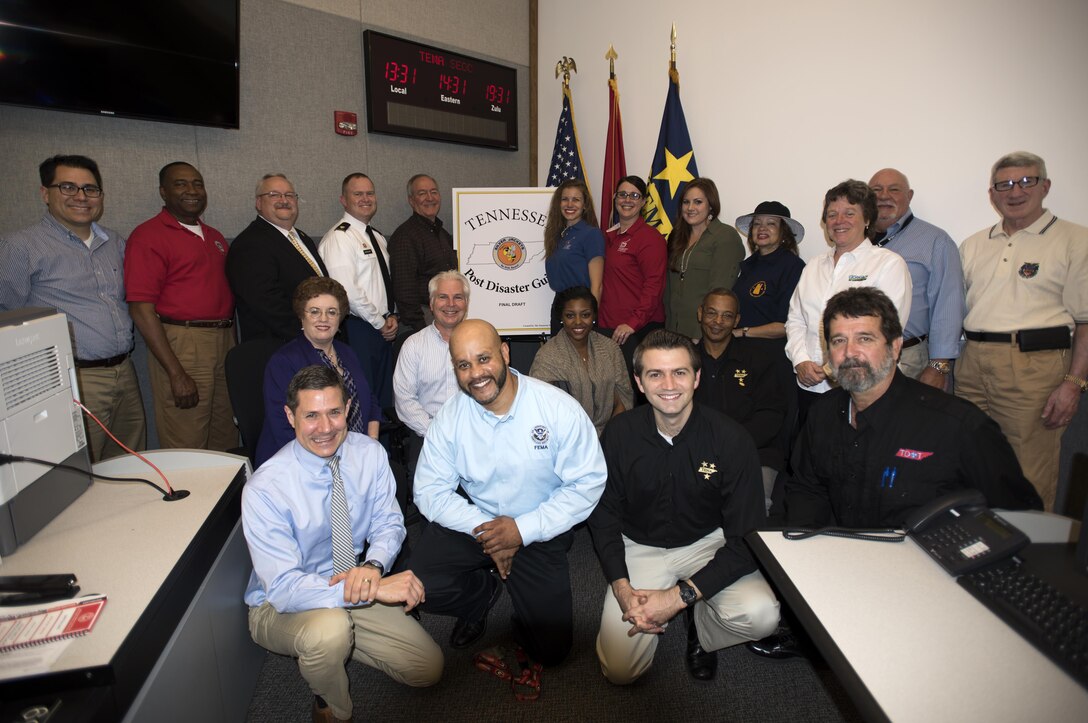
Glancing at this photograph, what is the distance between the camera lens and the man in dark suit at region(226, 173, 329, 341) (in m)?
3.20

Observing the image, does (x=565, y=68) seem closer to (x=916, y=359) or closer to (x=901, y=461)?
(x=916, y=359)

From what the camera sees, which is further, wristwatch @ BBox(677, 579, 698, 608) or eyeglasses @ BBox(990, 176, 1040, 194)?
eyeglasses @ BBox(990, 176, 1040, 194)

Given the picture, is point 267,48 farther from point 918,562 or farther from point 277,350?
point 918,562

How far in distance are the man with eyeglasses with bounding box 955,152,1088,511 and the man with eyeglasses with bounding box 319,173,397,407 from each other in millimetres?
3229

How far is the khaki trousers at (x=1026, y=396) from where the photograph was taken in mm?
2582

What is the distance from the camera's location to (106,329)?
2844 millimetres

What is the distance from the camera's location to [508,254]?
14.3 ft

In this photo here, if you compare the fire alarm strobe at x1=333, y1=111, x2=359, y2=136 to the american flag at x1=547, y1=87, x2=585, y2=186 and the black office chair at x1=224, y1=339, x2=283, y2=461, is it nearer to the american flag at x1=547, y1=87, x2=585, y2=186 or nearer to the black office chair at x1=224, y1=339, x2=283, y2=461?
the american flag at x1=547, y1=87, x2=585, y2=186

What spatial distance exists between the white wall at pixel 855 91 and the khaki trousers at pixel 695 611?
2.43m

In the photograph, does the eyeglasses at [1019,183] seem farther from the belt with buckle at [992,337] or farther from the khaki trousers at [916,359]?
the khaki trousers at [916,359]

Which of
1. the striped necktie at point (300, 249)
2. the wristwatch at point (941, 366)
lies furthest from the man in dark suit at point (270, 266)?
the wristwatch at point (941, 366)

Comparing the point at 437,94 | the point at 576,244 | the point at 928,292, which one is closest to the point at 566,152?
the point at 437,94

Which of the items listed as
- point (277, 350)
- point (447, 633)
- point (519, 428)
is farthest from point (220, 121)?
point (447, 633)

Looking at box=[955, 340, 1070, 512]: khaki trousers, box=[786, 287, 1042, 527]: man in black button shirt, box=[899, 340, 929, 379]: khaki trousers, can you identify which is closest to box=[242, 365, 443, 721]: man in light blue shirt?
box=[786, 287, 1042, 527]: man in black button shirt
